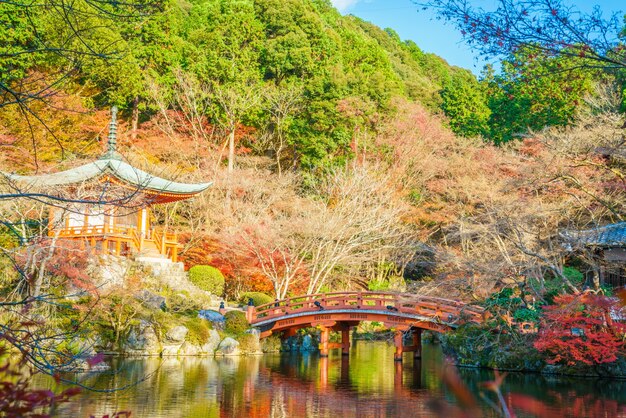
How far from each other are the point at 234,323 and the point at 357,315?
331 centimetres

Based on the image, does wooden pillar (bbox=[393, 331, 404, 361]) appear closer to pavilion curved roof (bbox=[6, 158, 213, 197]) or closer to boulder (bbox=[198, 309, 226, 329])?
boulder (bbox=[198, 309, 226, 329])

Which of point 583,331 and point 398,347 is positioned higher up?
point 583,331

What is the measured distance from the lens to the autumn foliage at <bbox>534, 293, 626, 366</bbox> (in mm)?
12555

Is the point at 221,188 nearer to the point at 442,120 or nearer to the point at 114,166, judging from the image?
the point at 114,166

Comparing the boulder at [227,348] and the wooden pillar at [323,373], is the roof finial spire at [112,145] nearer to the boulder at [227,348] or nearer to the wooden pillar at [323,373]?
the boulder at [227,348]

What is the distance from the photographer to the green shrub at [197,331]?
56.6 feet

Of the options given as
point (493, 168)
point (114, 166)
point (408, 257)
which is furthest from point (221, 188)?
point (493, 168)

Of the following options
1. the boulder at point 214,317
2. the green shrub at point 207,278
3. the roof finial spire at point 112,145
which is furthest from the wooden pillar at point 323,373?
the roof finial spire at point 112,145

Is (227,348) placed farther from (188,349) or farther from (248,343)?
(188,349)

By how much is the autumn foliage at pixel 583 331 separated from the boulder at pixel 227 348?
26.2ft

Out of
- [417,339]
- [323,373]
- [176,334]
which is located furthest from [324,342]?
[176,334]

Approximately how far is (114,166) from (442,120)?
1589cm

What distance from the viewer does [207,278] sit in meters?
21.4

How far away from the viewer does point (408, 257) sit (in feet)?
82.7
